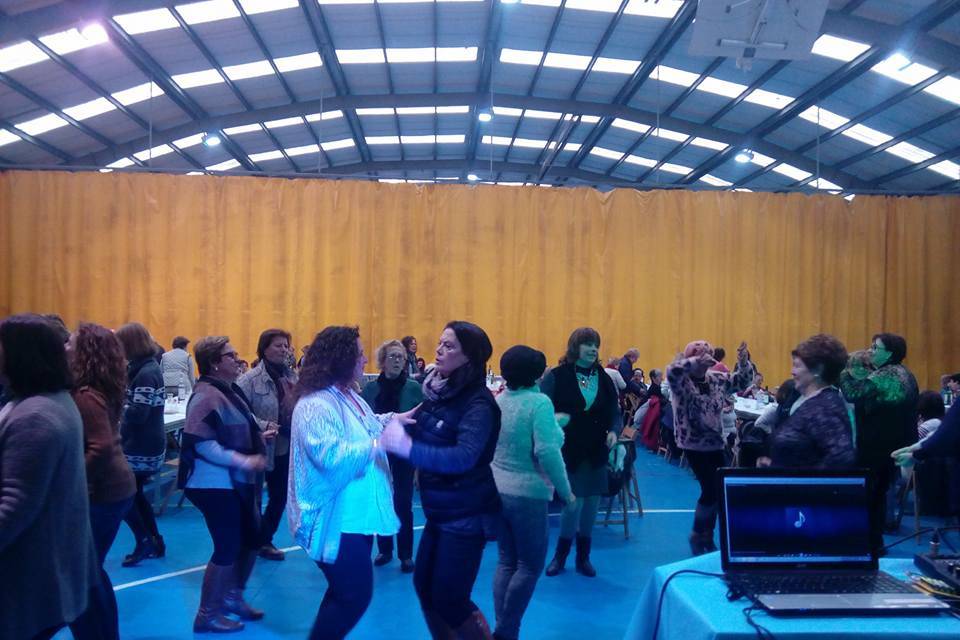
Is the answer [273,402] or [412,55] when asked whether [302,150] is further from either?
[273,402]

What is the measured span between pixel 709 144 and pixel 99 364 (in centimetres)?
1387

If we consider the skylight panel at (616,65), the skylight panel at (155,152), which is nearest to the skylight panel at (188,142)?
the skylight panel at (155,152)

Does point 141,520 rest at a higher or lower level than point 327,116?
lower

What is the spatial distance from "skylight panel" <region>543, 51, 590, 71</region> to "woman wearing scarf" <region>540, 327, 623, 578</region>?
843cm

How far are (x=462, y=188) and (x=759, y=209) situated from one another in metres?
4.45

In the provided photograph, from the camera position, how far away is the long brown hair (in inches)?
106

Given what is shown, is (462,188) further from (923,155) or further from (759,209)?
(923,155)

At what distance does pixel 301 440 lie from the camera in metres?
2.42

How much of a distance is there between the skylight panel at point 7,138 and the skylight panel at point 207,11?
14.7 ft

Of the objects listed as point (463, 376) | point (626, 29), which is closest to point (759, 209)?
point (626, 29)

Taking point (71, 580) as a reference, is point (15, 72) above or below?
above

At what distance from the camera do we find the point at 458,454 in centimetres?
235

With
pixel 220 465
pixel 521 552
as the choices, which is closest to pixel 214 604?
pixel 220 465

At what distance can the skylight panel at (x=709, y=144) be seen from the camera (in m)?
14.4
